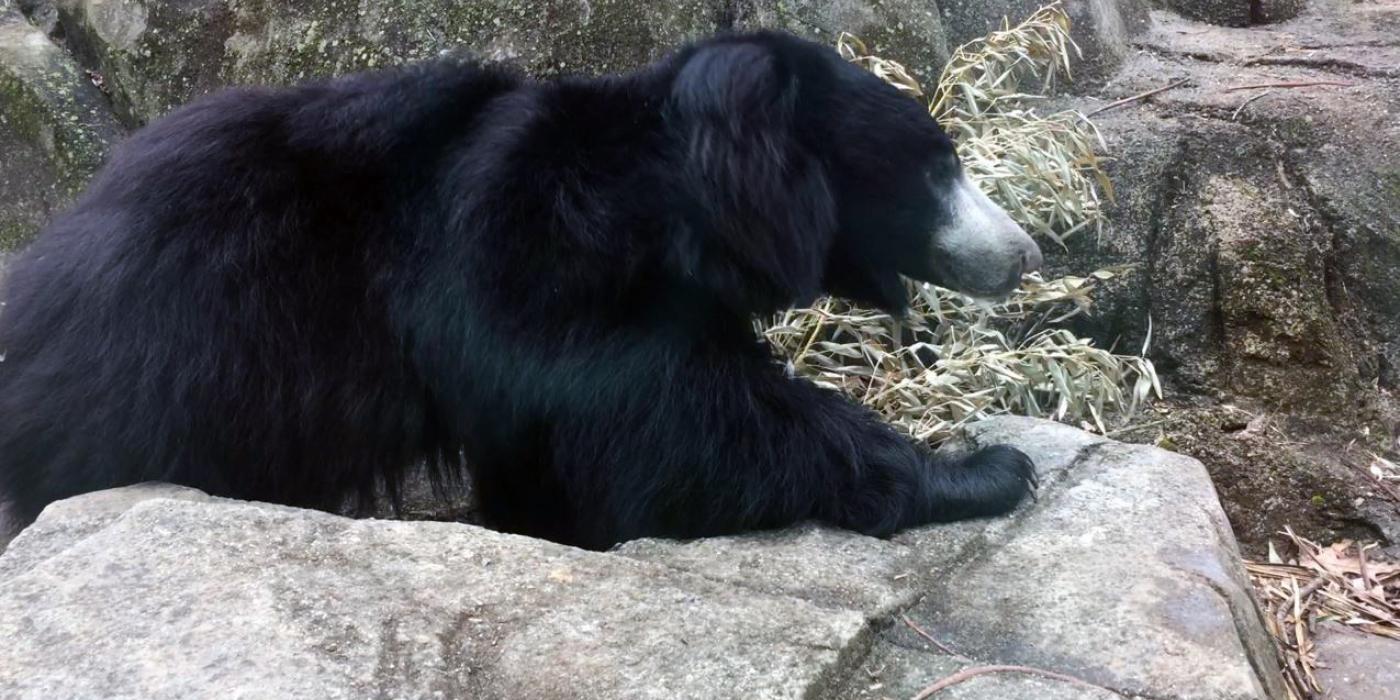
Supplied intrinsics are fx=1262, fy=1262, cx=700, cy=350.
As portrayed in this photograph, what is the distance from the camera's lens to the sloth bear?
260 centimetres

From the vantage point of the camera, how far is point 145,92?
4.84 metres

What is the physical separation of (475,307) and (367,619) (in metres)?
0.95

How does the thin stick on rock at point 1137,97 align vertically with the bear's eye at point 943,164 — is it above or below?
below

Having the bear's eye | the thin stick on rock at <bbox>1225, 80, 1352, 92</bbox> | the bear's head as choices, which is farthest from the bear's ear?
the thin stick on rock at <bbox>1225, 80, 1352, 92</bbox>

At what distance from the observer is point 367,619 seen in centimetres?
Answer: 182

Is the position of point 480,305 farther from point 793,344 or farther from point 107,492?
point 793,344

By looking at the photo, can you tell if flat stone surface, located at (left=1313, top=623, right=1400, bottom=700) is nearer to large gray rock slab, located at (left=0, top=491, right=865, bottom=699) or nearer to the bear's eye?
the bear's eye

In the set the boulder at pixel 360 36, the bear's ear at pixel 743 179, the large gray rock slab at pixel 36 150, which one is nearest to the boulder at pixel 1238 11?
the boulder at pixel 360 36

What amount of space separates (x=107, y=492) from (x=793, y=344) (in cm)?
239

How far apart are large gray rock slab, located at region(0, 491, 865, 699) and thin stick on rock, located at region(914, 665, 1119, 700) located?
0.42 feet

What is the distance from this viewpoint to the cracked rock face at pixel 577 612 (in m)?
1.72

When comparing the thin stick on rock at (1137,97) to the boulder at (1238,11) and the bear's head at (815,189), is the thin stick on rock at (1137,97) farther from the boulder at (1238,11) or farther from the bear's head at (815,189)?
the bear's head at (815,189)

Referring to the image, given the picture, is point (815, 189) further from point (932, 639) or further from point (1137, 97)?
point (1137, 97)

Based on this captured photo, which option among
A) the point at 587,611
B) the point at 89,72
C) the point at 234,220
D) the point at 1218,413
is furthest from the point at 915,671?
the point at 89,72
